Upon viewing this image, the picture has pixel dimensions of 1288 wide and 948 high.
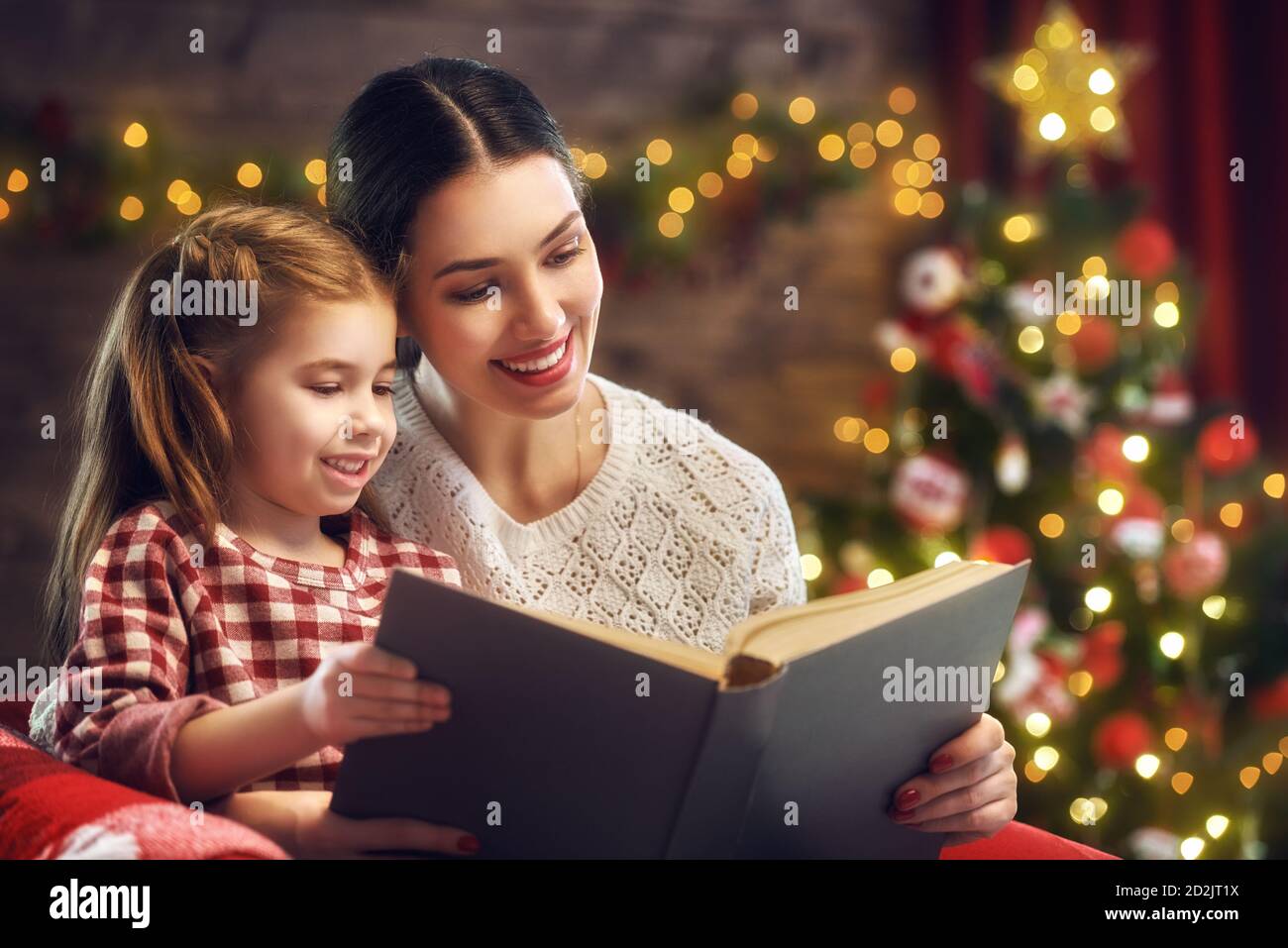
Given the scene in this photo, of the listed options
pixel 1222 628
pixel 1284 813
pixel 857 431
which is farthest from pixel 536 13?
pixel 1284 813

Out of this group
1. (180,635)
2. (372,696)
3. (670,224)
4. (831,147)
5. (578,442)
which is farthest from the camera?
(831,147)

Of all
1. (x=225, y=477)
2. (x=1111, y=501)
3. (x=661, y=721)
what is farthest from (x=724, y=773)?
(x=1111, y=501)

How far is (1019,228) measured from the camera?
8.61ft

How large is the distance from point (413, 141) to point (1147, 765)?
5.94ft

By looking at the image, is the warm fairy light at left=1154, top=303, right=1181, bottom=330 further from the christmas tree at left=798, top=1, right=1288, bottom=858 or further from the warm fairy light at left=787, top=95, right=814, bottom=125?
the warm fairy light at left=787, top=95, right=814, bottom=125

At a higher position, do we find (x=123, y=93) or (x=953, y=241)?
(x=123, y=93)

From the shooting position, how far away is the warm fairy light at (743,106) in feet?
10.6

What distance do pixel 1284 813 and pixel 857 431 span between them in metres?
1.29

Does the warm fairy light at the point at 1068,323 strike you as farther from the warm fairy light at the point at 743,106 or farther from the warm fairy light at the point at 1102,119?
the warm fairy light at the point at 743,106

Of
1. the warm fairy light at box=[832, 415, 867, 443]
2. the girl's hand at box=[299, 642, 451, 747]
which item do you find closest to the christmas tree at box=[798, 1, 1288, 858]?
the warm fairy light at box=[832, 415, 867, 443]

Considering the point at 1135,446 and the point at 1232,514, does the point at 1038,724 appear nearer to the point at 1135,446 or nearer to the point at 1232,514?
the point at 1135,446

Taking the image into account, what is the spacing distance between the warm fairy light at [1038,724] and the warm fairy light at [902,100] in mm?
1664
